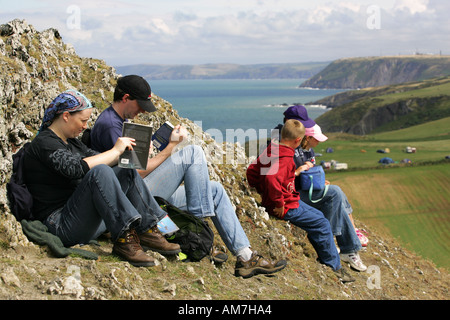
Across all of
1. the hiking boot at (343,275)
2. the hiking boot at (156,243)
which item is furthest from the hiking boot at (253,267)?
the hiking boot at (343,275)

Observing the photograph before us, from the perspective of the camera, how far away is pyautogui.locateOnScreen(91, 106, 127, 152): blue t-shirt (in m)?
6.14

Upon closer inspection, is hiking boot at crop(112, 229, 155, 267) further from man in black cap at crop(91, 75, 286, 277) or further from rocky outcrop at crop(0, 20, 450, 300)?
man in black cap at crop(91, 75, 286, 277)

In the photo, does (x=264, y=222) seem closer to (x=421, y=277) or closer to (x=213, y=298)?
(x=213, y=298)

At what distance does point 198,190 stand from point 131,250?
127cm

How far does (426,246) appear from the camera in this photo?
139 ft

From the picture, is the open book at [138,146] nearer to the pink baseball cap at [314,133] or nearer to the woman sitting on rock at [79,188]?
the woman sitting on rock at [79,188]

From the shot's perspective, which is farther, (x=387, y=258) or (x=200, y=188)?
(x=387, y=258)

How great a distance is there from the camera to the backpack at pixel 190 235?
6215 mm

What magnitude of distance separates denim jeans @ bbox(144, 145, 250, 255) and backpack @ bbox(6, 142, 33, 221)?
170 centimetres

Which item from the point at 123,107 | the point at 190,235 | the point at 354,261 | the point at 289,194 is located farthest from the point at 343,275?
the point at 123,107

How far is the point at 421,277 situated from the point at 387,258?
34.2 inches

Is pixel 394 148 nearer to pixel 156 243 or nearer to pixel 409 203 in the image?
pixel 409 203

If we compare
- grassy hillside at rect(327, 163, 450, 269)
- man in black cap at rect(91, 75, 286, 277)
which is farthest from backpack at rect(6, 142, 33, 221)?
grassy hillside at rect(327, 163, 450, 269)
